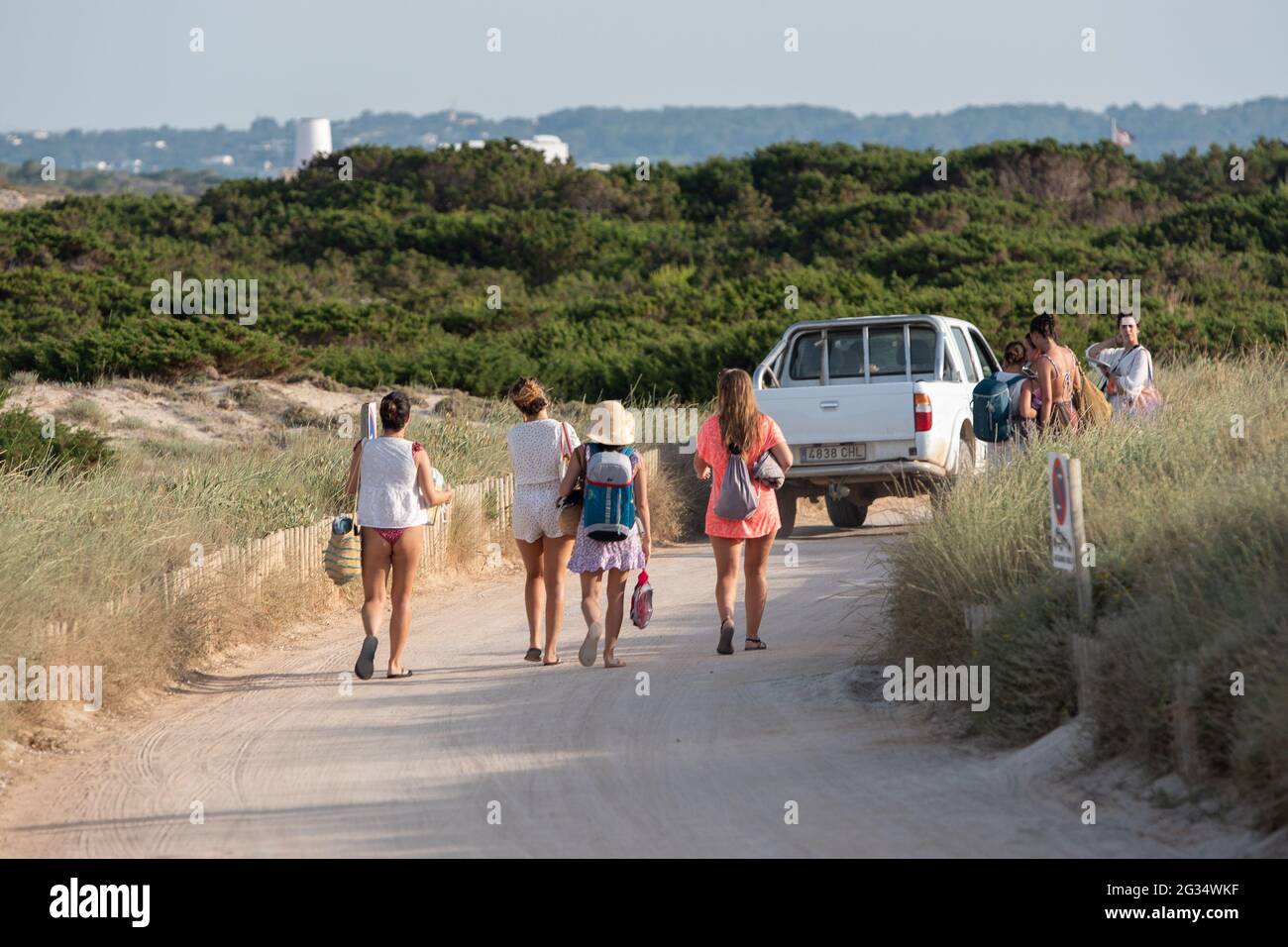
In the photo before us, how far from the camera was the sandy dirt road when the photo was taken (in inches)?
247

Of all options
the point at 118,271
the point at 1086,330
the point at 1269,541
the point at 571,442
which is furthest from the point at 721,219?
the point at 1269,541

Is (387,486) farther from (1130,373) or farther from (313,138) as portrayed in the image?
(313,138)

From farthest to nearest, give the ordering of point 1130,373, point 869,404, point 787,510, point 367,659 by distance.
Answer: point 787,510 → point 869,404 → point 1130,373 → point 367,659

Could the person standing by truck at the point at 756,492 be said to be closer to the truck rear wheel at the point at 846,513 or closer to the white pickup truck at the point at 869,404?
the white pickup truck at the point at 869,404

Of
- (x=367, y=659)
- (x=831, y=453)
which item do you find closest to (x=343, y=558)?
(x=367, y=659)

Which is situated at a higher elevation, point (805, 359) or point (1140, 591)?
point (805, 359)

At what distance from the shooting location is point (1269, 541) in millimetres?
6992

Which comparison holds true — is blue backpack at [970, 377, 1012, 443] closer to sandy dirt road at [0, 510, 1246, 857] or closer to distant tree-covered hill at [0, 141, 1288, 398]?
sandy dirt road at [0, 510, 1246, 857]

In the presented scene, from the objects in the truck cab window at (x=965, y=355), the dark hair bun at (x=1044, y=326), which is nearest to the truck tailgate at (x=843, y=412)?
the truck cab window at (x=965, y=355)

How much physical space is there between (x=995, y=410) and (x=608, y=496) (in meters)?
3.46

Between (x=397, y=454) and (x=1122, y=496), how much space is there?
406 cm

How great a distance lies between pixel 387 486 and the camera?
980cm

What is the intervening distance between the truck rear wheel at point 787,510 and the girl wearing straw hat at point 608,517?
5.99m
